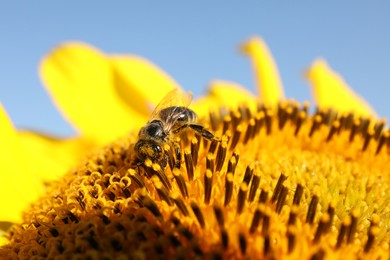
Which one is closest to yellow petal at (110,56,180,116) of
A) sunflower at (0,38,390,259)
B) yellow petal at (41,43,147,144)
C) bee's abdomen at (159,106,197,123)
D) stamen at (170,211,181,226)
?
yellow petal at (41,43,147,144)

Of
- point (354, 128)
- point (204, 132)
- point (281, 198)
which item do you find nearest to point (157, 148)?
point (204, 132)

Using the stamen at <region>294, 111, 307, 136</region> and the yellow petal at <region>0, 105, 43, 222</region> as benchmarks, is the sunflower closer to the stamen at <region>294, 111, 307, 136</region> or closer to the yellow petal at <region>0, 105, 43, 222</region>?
the stamen at <region>294, 111, 307, 136</region>

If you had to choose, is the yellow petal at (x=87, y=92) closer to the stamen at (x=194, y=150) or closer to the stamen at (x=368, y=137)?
the stamen at (x=368, y=137)

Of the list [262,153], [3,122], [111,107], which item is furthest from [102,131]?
[262,153]

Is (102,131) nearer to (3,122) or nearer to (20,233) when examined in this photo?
(3,122)

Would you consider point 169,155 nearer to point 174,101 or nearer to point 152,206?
point 152,206

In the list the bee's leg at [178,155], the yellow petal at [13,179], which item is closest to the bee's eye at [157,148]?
the bee's leg at [178,155]
